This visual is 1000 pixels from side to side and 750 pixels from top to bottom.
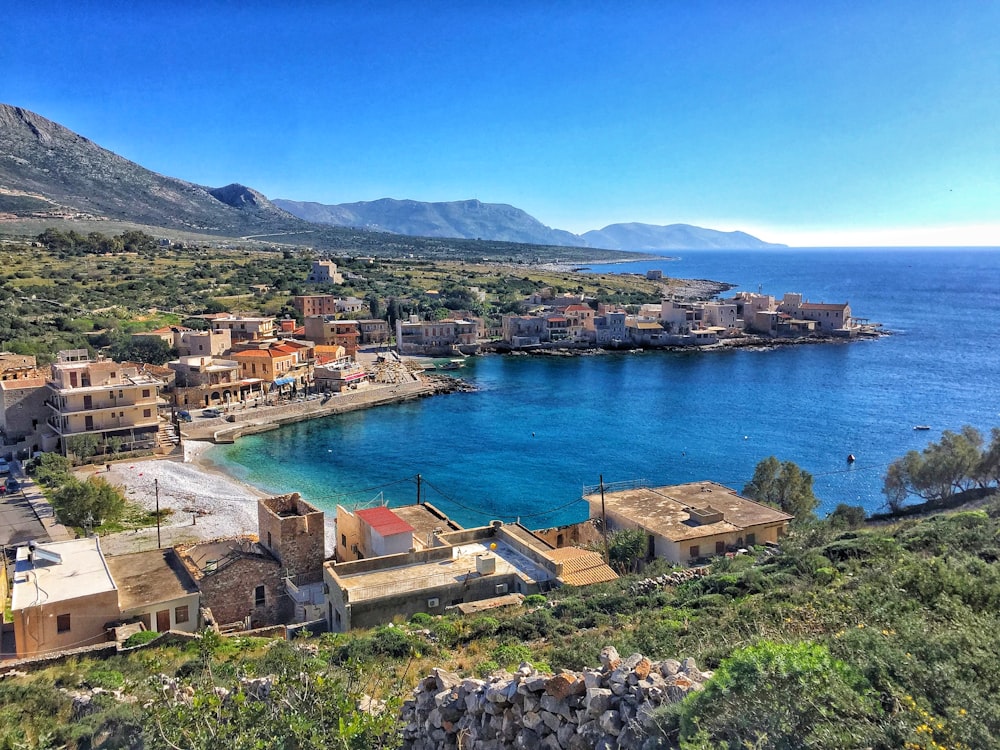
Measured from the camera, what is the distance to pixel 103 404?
29234mm

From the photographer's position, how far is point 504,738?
5562mm

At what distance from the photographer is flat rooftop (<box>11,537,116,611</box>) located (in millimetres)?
12233

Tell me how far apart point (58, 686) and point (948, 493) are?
2594 cm

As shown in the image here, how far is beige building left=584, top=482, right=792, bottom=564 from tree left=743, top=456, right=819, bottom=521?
3.02 m

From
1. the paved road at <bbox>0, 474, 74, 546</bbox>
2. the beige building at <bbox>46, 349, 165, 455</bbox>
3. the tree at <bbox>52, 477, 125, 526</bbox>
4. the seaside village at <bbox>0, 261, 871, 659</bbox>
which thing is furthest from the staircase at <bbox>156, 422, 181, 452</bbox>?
the tree at <bbox>52, 477, 125, 526</bbox>

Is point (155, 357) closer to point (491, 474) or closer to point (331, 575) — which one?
point (491, 474)

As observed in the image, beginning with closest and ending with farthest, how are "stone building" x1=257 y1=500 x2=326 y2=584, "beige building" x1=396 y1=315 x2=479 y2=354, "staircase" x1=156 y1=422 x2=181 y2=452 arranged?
"stone building" x1=257 y1=500 x2=326 y2=584 → "staircase" x1=156 y1=422 x2=181 y2=452 → "beige building" x1=396 y1=315 x2=479 y2=354

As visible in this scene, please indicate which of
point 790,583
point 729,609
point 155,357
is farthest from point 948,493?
point 155,357

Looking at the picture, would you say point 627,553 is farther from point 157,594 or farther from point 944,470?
point 944,470

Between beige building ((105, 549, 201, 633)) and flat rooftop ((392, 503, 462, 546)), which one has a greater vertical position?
beige building ((105, 549, 201, 633))

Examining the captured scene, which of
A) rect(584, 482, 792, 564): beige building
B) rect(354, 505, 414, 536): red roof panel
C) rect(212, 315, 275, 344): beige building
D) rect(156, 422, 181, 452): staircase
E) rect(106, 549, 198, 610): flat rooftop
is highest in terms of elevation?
rect(212, 315, 275, 344): beige building

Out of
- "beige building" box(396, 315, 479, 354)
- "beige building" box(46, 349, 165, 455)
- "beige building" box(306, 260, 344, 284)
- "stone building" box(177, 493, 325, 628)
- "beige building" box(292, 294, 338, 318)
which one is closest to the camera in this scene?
"stone building" box(177, 493, 325, 628)

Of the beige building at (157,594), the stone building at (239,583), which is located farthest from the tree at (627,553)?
the beige building at (157,594)

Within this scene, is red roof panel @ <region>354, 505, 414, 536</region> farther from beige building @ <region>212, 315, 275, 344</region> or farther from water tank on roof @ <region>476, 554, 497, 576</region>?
beige building @ <region>212, 315, 275, 344</region>
